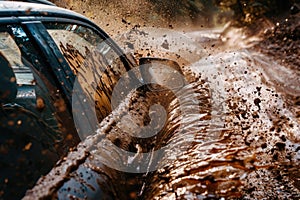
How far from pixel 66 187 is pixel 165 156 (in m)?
1.20

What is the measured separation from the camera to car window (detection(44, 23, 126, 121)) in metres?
2.14

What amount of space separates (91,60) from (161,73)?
124 cm

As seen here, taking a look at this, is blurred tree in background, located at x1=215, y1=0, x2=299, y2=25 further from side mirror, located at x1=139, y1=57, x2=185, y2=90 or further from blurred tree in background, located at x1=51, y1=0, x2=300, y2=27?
side mirror, located at x1=139, y1=57, x2=185, y2=90

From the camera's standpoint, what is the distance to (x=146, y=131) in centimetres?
256

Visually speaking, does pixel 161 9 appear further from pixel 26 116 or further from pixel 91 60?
pixel 26 116

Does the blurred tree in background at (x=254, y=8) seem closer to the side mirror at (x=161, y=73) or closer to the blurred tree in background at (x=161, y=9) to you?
the blurred tree in background at (x=161, y=9)

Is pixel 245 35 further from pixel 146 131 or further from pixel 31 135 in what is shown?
pixel 31 135

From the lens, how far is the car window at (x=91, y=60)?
84.4 inches

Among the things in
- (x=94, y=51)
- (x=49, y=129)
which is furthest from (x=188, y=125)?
(x=49, y=129)

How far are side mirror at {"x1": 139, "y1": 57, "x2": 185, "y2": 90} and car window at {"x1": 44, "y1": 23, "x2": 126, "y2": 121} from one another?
39 cm

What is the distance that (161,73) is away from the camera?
3.56 meters

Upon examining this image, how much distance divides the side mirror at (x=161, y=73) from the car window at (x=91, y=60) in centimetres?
39

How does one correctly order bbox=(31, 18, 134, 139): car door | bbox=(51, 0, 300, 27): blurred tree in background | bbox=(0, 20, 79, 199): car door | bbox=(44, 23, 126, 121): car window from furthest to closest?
bbox=(51, 0, 300, 27): blurred tree in background
bbox=(44, 23, 126, 121): car window
bbox=(31, 18, 134, 139): car door
bbox=(0, 20, 79, 199): car door

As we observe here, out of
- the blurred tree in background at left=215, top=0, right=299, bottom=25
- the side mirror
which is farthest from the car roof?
the blurred tree in background at left=215, top=0, right=299, bottom=25
